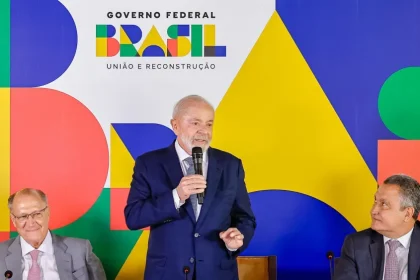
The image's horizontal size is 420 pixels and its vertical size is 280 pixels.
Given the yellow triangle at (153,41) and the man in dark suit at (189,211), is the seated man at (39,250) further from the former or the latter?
the yellow triangle at (153,41)

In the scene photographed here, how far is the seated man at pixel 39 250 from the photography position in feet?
10.0

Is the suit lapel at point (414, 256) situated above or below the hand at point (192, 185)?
below

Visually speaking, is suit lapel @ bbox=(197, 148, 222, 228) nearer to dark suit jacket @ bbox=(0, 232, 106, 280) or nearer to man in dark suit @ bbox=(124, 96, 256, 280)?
man in dark suit @ bbox=(124, 96, 256, 280)

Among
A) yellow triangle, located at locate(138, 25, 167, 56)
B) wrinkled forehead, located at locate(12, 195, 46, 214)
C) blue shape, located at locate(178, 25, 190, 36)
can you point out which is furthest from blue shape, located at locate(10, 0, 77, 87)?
wrinkled forehead, located at locate(12, 195, 46, 214)

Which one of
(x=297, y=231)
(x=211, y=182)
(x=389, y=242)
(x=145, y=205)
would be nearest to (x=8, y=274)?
(x=145, y=205)

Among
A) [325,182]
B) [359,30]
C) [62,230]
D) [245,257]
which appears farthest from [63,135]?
[359,30]

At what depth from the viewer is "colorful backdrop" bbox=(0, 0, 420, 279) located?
3791 mm

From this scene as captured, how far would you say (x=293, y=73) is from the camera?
12.5ft

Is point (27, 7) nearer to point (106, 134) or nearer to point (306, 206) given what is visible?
point (106, 134)

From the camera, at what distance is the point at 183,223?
274cm

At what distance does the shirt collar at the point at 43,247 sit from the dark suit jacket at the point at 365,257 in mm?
1392

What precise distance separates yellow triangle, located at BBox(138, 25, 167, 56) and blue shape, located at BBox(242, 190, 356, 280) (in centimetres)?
105

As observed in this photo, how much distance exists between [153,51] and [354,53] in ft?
3.95

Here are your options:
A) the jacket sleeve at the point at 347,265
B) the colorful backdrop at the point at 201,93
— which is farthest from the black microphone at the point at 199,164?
the colorful backdrop at the point at 201,93
